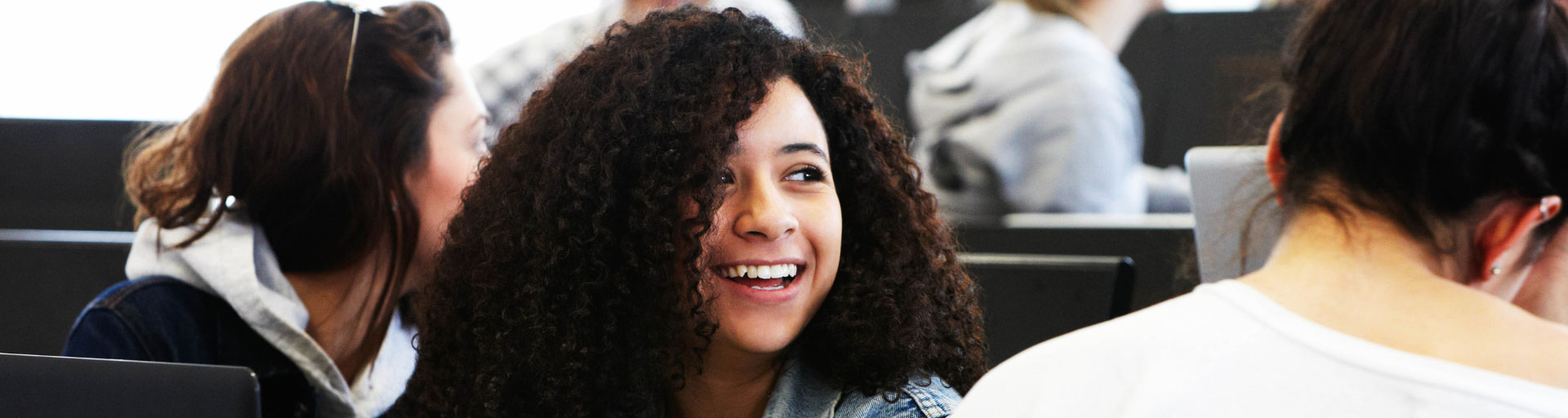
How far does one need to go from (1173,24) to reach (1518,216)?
2255mm

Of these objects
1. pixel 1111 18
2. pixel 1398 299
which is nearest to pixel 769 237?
pixel 1398 299

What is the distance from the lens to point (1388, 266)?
0.70 m

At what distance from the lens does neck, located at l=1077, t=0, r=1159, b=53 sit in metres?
2.47

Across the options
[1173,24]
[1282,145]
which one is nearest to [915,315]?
[1282,145]

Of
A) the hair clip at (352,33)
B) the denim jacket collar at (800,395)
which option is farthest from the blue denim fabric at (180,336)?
the denim jacket collar at (800,395)

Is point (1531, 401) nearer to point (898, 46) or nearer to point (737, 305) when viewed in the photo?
point (737, 305)

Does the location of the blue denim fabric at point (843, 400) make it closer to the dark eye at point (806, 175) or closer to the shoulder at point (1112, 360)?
the dark eye at point (806, 175)

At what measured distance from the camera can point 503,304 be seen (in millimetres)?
1197

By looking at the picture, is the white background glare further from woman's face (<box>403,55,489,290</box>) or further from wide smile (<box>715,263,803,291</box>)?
wide smile (<box>715,263,803,291</box>)

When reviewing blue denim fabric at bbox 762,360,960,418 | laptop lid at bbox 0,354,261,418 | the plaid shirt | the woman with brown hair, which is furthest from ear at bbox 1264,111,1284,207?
the plaid shirt

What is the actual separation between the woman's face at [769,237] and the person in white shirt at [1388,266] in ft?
1.42

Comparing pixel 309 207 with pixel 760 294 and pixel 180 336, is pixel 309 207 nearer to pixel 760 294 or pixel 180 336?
pixel 180 336

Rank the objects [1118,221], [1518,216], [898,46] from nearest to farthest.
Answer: [1518,216], [1118,221], [898,46]

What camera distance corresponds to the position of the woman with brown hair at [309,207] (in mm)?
1464
